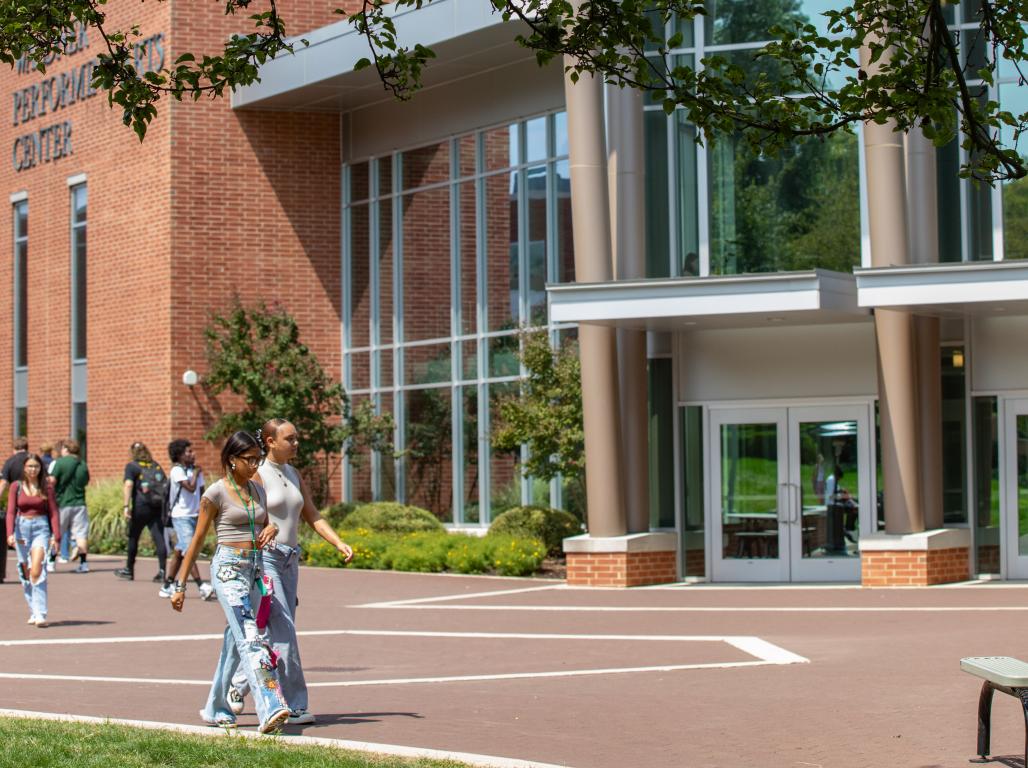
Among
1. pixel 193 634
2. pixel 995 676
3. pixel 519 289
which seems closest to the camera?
pixel 995 676

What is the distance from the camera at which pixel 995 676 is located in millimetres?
7691

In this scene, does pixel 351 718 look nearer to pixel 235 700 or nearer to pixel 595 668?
pixel 235 700

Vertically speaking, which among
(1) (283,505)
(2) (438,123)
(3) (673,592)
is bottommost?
(3) (673,592)

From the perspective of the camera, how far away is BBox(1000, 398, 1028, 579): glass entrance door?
19.9m

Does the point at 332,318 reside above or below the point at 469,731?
above

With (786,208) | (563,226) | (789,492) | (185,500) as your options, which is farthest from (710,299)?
(185,500)

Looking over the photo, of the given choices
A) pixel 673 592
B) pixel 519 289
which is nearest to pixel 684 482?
pixel 673 592

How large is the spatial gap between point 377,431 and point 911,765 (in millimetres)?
19812

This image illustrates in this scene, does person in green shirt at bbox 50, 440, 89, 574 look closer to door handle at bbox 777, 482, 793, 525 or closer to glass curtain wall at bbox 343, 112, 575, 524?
glass curtain wall at bbox 343, 112, 575, 524

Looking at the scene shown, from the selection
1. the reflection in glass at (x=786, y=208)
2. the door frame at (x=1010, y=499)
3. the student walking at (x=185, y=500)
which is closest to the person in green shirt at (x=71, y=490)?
the student walking at (x=185, y=500)

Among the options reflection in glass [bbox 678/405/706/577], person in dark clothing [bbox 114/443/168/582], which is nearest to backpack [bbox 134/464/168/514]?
person in dark clothing [bbox 114/443/168/582]

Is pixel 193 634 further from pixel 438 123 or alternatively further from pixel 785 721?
pixel 438 123

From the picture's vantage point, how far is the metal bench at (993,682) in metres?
7.57

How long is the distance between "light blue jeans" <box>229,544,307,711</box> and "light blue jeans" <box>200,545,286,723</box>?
67mm
